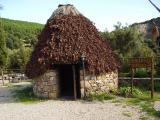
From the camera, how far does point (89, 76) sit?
18016mm

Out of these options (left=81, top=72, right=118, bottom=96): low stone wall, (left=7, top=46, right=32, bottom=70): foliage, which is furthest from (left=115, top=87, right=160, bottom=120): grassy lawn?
(left=7, top=46, right=32, bottom=70): foliage

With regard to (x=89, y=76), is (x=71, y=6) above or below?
above

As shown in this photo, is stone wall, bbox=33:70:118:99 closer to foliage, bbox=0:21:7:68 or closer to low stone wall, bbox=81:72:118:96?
low stone wall, bbox=81:72:118:96

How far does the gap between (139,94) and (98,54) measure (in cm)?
304

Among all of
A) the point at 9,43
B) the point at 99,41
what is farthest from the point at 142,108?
the point at 9,43

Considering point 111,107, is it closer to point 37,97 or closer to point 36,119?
point 36,119

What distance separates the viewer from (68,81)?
861 inches

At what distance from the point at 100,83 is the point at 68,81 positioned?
3.99m

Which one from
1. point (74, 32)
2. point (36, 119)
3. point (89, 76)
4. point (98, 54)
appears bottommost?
point (36, 119)

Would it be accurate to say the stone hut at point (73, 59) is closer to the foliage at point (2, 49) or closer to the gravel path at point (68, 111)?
the gravel path at point (68, 111)

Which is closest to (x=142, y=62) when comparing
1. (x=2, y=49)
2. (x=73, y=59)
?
(x=73, y=59)

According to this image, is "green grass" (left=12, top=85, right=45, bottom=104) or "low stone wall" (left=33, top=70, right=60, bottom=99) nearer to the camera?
"green grass" (left=12, top=85, right=45, bottom=104)

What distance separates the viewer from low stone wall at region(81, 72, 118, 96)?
17969 mm

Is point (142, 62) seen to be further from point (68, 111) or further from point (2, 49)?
point (2, 49)
